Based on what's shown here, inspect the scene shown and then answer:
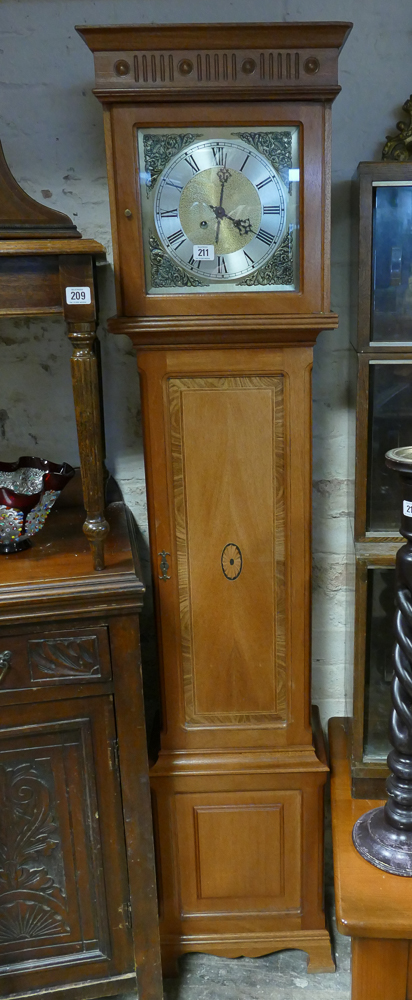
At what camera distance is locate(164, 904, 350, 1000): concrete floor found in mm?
1978

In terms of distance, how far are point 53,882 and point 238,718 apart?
0.59 meters

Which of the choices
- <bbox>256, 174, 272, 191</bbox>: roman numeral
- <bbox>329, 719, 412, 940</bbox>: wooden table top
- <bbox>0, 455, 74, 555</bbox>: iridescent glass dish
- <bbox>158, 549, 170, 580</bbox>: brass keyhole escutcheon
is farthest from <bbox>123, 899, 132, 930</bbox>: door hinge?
<bbox>256, 174, 272, 191</bbox>: roman numeral

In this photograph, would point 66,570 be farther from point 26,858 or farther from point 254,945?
point 254,945

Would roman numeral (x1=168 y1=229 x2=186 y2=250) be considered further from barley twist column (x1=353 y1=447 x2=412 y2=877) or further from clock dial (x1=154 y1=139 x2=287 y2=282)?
barley twist column (x1=353 y1=447 x2=412 y2=877)

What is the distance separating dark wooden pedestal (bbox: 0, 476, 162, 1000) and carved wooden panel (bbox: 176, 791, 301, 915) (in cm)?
21

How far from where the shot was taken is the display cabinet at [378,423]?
1.70 m

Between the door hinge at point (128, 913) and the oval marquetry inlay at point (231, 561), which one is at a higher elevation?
the oval marquetry inlay at point (231, 561)

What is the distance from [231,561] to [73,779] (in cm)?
63

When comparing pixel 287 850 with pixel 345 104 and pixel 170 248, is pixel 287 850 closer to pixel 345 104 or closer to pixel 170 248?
pixel 170 248

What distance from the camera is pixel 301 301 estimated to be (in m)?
1.69

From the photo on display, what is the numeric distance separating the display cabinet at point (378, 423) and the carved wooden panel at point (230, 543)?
0.20 m

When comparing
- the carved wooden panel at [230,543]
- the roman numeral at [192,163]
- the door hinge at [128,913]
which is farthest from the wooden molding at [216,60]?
the door hinge at [128,913]

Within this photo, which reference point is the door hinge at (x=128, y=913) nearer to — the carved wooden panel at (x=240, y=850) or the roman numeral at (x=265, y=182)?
the carved wooden panel at (x=240, y=850)

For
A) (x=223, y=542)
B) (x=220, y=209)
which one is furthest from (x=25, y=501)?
(x=220, y=209)
